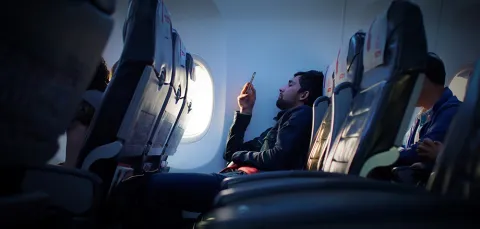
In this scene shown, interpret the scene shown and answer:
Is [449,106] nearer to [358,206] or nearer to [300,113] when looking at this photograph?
[300,113]

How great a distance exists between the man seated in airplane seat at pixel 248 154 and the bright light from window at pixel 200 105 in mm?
390

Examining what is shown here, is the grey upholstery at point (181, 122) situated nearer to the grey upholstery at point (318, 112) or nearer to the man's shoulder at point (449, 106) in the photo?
the grey upholstery at point (318, 112)

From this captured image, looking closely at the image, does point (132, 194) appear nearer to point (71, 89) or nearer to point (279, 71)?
point (71, 89)

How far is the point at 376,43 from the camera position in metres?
1.49

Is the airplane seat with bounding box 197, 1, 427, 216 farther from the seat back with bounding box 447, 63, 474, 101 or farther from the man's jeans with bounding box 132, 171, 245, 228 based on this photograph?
the seat back with bounding box 447, 63, 474, 101

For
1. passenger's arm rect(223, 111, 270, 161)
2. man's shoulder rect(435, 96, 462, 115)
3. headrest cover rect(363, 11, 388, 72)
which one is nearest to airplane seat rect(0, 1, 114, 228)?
headrest cover rect(363, 11, 388, 72)

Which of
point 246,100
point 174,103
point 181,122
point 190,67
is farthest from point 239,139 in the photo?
point 174,103

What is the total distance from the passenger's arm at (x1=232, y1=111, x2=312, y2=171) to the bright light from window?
3.77 ft

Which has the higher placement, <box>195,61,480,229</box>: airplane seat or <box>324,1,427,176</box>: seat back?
<box>324,1,427,176</box>: seat back

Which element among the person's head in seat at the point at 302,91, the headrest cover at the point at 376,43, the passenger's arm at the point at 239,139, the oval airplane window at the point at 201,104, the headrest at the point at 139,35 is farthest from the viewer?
the oval airplane window at the point at 201,104

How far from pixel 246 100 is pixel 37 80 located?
118 inches

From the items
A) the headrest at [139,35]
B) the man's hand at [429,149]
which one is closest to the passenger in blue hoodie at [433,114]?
the man's hand at [429,149]

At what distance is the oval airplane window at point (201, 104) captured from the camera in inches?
149

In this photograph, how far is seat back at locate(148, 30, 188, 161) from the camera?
7.09 ft
